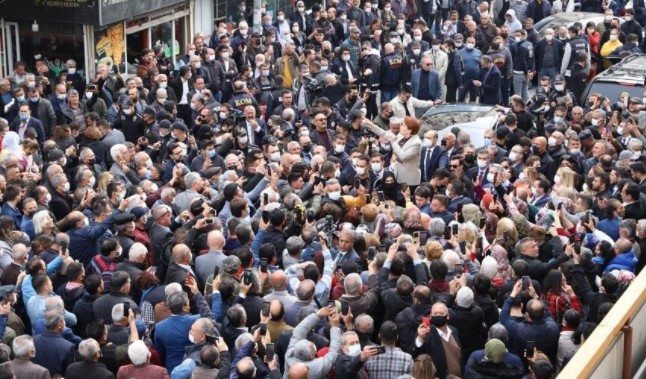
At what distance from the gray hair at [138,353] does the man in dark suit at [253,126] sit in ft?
26.2

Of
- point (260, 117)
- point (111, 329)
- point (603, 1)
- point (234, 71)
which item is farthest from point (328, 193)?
point (603, 1)

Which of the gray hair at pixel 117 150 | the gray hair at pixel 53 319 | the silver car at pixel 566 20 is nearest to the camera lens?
the gray hair at pixel 53 319

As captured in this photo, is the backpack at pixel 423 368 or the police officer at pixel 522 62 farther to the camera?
the police officer at pixel 522 62

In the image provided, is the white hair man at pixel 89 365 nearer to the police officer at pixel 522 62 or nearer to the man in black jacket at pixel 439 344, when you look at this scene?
the man in black jacket at pixel 439 344

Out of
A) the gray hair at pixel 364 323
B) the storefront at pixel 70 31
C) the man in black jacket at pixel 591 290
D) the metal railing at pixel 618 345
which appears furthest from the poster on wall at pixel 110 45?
the metal railing at pixel 618 345

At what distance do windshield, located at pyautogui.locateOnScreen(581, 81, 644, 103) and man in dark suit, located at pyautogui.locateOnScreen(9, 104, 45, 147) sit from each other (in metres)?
8.82

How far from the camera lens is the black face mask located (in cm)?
1005

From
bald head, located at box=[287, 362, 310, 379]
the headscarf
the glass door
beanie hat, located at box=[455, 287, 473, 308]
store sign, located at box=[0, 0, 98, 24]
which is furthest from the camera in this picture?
the glass door

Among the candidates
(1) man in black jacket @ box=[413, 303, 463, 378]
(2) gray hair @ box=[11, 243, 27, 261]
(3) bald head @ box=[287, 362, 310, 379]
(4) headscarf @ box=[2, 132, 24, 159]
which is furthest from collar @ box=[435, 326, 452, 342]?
(4) headscarf @ box=[2, 132, 24, 159]

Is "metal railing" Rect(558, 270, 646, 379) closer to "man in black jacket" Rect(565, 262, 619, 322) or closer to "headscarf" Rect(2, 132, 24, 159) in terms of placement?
"man in black jacket" Rect(565, 262, 619, 322)

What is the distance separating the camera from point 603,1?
29156mm

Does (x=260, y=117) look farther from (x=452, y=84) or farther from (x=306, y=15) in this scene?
(x=306, y=15)

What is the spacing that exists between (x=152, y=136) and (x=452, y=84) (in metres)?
7.78

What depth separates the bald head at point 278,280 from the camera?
1079cm
